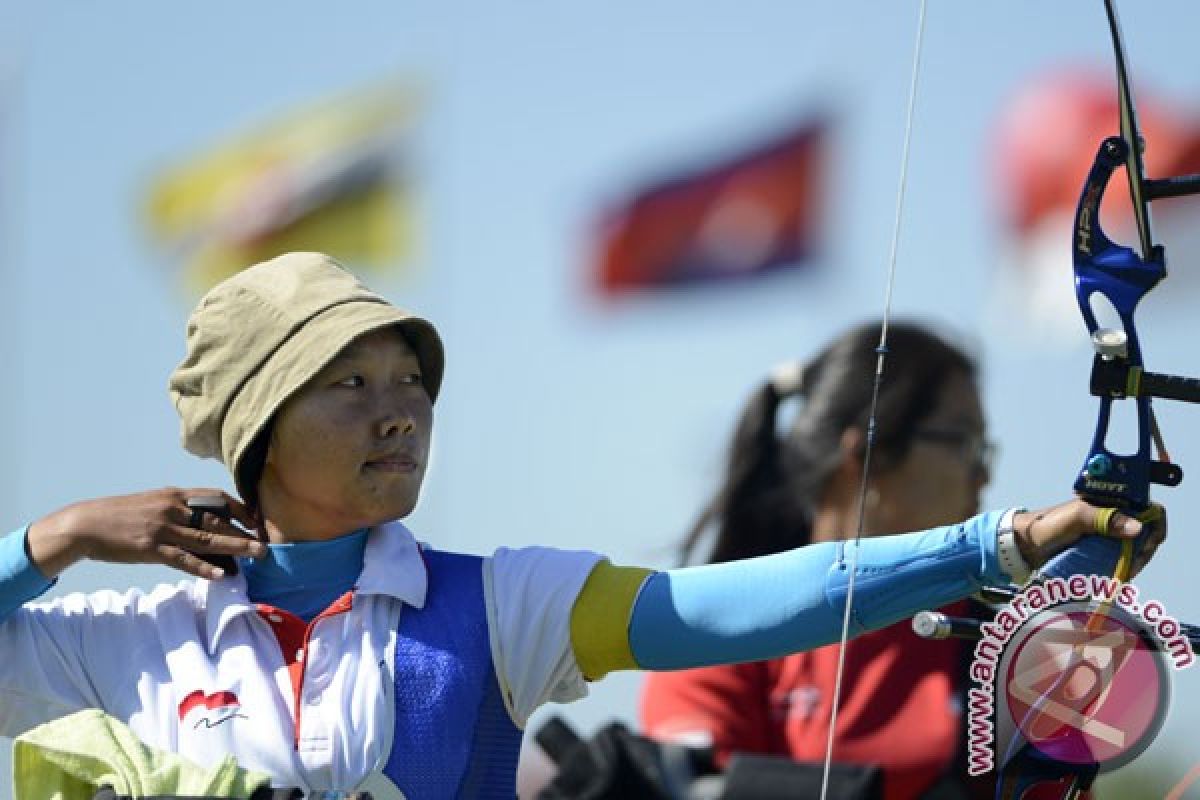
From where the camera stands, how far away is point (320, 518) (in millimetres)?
A: 3188

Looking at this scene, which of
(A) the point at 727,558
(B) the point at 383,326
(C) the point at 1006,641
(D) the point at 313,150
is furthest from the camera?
(D) the point at 313,150

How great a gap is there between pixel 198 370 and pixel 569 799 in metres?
1.44

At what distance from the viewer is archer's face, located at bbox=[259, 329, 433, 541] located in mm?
3129

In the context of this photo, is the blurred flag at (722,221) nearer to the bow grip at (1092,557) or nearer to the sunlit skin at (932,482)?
the sunlit skin at (932,482)

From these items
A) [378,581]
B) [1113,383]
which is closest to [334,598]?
[378,581]

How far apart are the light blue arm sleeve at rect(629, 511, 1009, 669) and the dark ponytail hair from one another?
5.38ft

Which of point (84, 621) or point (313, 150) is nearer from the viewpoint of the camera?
point (84, 621)

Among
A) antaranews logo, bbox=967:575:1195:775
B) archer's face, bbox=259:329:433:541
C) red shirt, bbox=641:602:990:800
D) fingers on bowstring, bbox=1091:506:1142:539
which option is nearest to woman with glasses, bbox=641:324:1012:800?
red shirt, bbox=641:602:990:800

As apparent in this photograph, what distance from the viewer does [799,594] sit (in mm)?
2949

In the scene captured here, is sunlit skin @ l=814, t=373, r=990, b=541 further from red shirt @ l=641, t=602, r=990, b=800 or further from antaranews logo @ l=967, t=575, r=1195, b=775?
antaranews logo @ l=967, t=575, r=1195, b=775

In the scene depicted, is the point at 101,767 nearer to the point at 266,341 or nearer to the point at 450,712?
the point at 450,712

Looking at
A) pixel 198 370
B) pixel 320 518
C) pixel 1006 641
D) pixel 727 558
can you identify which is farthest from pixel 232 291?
pixel 727 558

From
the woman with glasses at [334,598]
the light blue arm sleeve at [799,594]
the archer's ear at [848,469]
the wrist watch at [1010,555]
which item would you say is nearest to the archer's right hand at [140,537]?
the woman with glasses at [334,598]

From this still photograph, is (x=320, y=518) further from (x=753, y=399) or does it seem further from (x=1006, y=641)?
Result: (x=753, y=399)
